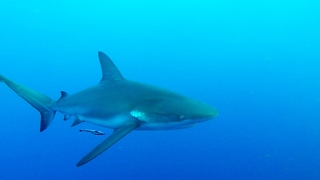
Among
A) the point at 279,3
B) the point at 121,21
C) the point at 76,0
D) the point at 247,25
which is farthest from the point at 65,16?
the point at 279,3

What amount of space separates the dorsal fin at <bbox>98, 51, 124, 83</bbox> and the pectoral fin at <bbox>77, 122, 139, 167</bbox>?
0.84m

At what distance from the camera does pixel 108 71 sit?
4188mm

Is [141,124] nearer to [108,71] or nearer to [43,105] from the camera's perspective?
[108,71]

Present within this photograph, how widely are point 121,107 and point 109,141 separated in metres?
0.53

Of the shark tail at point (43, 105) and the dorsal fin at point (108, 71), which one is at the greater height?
the dorsal fin at point (108, 71)

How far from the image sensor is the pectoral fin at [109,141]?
9.65ft

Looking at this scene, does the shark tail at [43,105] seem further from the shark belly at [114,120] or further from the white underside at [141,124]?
the shark belly at [114,120]

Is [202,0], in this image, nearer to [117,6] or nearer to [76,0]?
[117,6]

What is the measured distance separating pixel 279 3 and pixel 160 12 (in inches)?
372

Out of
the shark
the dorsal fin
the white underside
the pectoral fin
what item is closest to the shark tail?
the shark

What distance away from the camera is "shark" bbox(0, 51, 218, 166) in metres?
3.20

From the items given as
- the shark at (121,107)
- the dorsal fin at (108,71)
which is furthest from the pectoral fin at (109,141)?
the dorsal fin at (108,71)

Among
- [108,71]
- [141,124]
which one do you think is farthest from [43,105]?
[141,124]

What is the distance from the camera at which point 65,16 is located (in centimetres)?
3409
